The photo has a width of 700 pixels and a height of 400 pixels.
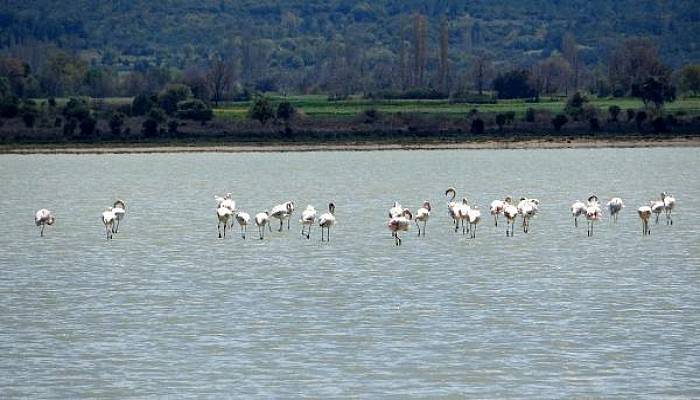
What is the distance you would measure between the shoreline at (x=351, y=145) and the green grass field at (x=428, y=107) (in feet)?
29.3

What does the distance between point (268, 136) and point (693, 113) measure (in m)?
29.6

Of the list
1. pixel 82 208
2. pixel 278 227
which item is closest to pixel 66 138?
pixel 82 208

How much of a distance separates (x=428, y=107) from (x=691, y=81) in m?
30.2

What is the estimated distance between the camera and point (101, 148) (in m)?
101

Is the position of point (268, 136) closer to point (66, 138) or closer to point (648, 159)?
point (66, 138)

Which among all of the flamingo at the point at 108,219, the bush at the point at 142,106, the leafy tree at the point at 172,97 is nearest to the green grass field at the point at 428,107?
the leafy tree at the point at 172,97

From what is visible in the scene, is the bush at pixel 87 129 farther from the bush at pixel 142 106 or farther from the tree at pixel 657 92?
the tree at pixel 657 92

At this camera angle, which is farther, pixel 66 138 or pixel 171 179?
pixel 66 138

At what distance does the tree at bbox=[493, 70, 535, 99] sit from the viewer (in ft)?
460

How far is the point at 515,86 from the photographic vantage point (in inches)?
5561

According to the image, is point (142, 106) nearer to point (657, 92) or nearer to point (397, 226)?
point (657, 92)

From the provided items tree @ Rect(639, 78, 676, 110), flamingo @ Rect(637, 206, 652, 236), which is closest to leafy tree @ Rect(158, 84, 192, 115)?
tree @ Rect(639, 78, 676, 110)

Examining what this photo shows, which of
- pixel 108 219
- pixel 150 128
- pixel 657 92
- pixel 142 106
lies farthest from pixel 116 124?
pixel 108 219

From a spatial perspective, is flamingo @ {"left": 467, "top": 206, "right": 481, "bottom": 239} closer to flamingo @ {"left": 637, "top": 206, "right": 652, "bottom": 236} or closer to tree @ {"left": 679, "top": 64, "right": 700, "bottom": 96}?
flamingo @ {"left": 637, "top": 206, "right": 652, "bottom": 236}
